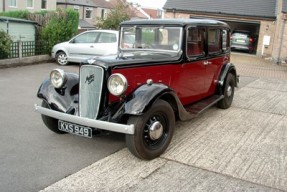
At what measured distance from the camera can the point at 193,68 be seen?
5.60 meters

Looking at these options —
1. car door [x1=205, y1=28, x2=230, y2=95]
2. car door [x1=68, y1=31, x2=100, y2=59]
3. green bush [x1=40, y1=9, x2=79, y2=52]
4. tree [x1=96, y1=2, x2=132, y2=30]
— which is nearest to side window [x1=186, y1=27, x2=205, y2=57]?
car door [x1=205, y1=28, x2=230, y2=95]

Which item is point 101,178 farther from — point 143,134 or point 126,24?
point 126,24

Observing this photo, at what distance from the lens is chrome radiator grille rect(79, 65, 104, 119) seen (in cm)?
431

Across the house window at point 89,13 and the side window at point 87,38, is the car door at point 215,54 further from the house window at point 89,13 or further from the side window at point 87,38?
the house window at point 89,13

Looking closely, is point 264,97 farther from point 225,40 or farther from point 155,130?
point 155,130

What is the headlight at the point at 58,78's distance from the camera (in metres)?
4.73

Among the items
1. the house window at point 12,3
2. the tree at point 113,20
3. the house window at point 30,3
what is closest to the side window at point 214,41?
the tree at point 113,20

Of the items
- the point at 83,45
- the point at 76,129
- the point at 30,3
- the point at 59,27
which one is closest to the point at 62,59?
the point at 83,45

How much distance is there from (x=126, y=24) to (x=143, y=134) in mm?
2582

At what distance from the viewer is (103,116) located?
4293 mm

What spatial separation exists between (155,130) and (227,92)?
3298 millimetres

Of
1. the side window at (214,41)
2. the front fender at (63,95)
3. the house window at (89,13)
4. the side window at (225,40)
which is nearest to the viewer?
the front fender at (63,95)

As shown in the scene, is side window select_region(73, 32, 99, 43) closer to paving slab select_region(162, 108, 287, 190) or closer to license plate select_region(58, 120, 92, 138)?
paving slab select_region(162, 108, 287, 190)

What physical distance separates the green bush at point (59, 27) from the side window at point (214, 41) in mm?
7996
